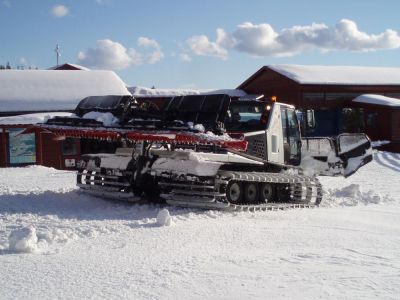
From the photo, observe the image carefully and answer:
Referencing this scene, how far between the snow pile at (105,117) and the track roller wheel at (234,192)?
2198 mm

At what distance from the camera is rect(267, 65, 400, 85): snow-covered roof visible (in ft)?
106

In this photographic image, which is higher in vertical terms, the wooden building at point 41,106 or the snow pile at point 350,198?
the wooden building at point 41,106

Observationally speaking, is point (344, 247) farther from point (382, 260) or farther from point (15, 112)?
point (15, 112)

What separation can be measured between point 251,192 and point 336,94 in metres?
24.7

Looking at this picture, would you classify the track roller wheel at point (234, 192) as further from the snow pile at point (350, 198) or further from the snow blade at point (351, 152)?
the snow blade at point (351, 152)

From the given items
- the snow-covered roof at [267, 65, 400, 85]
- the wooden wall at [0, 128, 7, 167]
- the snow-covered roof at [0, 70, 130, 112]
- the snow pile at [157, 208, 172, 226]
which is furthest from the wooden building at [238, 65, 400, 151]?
the snow pile at [157, 208, 172, 226]

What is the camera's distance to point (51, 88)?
2522cm

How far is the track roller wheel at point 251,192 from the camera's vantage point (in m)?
9.26

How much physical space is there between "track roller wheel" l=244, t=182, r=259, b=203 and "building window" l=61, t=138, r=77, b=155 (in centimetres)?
1126

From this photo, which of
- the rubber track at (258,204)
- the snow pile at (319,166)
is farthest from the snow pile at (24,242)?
the snow pile at (319,166)

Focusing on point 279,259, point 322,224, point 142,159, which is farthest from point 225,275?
point 142,159

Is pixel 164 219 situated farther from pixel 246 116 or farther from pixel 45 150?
pixel 45 150

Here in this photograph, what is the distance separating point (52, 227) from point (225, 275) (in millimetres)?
2800

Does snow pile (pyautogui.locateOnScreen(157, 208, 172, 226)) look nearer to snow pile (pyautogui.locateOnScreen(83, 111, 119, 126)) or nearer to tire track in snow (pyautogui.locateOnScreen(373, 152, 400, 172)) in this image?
snow pile (pyautogui.locateOnScreen(83, 111, 119, 126))
